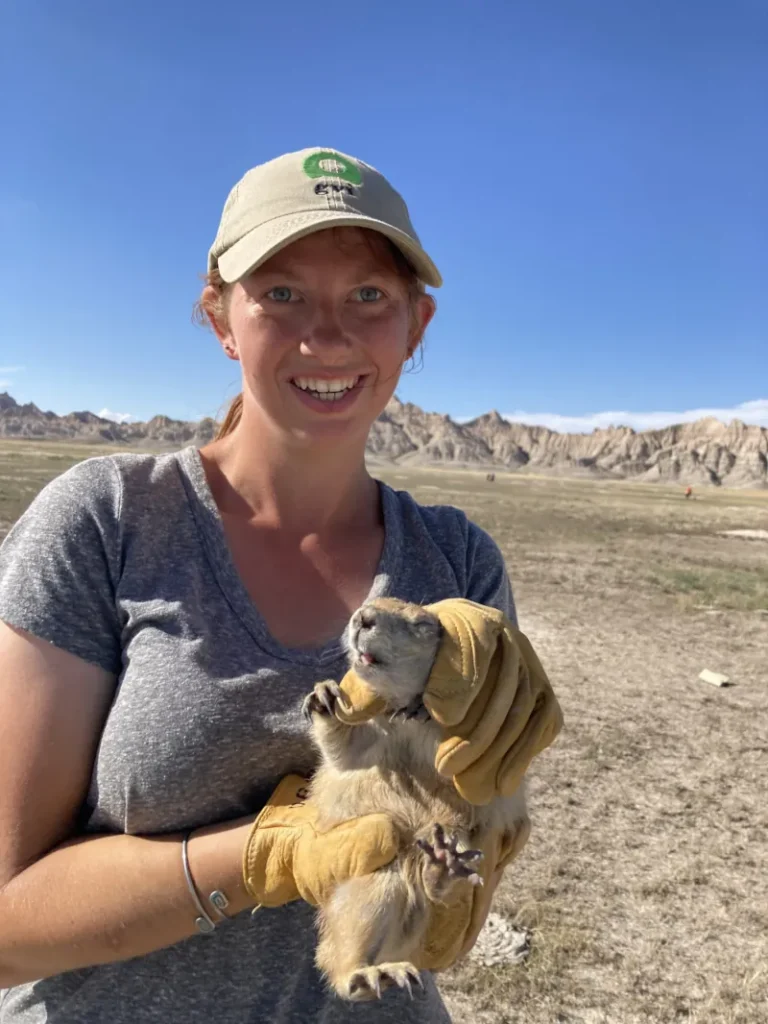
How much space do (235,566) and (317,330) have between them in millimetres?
666

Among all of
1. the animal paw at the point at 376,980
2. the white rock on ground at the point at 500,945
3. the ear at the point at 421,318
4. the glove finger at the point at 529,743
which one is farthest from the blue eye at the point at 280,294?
the white rock on ground at the point at 500,945

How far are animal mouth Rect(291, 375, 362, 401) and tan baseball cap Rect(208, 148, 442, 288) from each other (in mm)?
312

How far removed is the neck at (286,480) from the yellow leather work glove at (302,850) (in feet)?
2.46

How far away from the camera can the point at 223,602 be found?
6.57 feet

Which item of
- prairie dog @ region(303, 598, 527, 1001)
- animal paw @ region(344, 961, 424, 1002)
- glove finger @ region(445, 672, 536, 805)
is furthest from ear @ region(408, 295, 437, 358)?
animal paw @ region(344, 961, 424, 1002)

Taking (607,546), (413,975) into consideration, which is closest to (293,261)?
(413,975)

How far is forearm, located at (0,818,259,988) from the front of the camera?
69.7 inches

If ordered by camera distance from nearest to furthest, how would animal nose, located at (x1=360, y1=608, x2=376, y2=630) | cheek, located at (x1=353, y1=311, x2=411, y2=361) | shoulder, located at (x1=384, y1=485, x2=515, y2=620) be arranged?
animal nose, located at (x1=360, y1=608, x2=376, y2=630) < cheek, located at (x1=353, y1=311, x2=411, y2=361) < shoulder, located at (x1=384, y1=485, x2=515, y2=620)

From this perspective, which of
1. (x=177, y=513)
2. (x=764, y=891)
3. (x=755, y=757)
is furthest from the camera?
(x=755, y=757)

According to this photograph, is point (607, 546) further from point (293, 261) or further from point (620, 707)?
point (293, 261)

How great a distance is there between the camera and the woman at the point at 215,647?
70.4 inches

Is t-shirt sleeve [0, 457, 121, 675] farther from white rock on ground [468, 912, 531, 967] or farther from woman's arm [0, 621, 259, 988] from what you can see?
white rock on ground [468, 912, 531, 967]

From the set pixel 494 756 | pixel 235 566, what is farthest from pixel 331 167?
pixel 494 756

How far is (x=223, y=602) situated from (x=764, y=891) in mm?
5141
